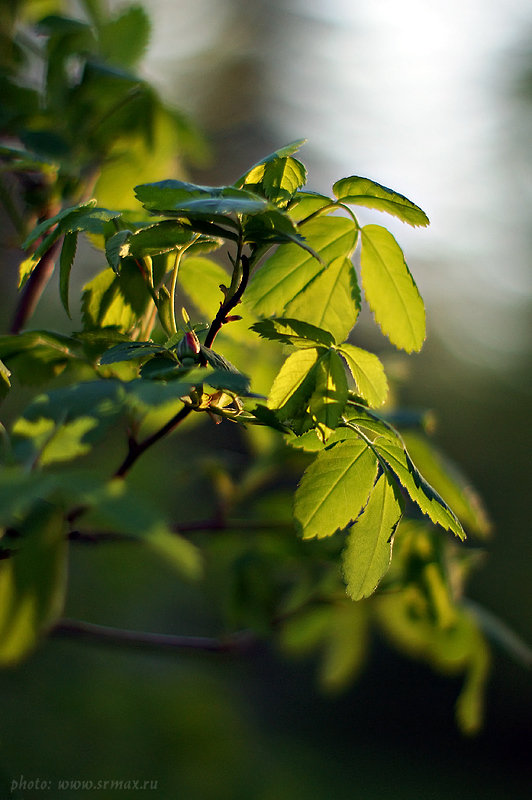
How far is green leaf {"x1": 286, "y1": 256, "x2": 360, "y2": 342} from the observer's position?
0.58 m

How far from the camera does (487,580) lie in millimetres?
5742

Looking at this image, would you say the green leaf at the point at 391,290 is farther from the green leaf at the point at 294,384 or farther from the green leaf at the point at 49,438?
the green leaf at the point at 49,438

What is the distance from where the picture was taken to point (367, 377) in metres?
0.59

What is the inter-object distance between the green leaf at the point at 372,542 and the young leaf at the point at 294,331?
0.15m

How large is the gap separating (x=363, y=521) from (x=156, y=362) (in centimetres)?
24

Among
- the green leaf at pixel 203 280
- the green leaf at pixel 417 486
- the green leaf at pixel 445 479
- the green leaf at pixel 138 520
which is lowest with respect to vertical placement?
the green leaf at pixel 445 479

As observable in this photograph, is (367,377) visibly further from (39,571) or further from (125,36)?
(125,36)

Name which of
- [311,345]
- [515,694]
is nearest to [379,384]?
[311,345]

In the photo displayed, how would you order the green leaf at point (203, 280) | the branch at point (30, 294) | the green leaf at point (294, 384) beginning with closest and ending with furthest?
1. the green leaf at point (294, 384)
2. the green leaf at point (203, 280)
3. the branch at point (30, 294)

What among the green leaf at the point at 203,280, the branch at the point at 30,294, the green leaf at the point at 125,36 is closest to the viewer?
the green leaf at the point at 203,280

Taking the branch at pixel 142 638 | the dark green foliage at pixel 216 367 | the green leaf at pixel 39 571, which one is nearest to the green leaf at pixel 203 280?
the dark green foliage at pixel 216 367

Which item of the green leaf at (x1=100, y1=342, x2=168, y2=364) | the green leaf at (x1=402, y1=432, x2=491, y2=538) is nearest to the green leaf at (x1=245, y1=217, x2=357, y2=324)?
the green leaf at (x1=100, y1=342, x2=168, y2=364)

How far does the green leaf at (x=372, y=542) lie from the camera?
1.82 ft

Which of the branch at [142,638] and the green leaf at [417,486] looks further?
the branch at [142,638]
